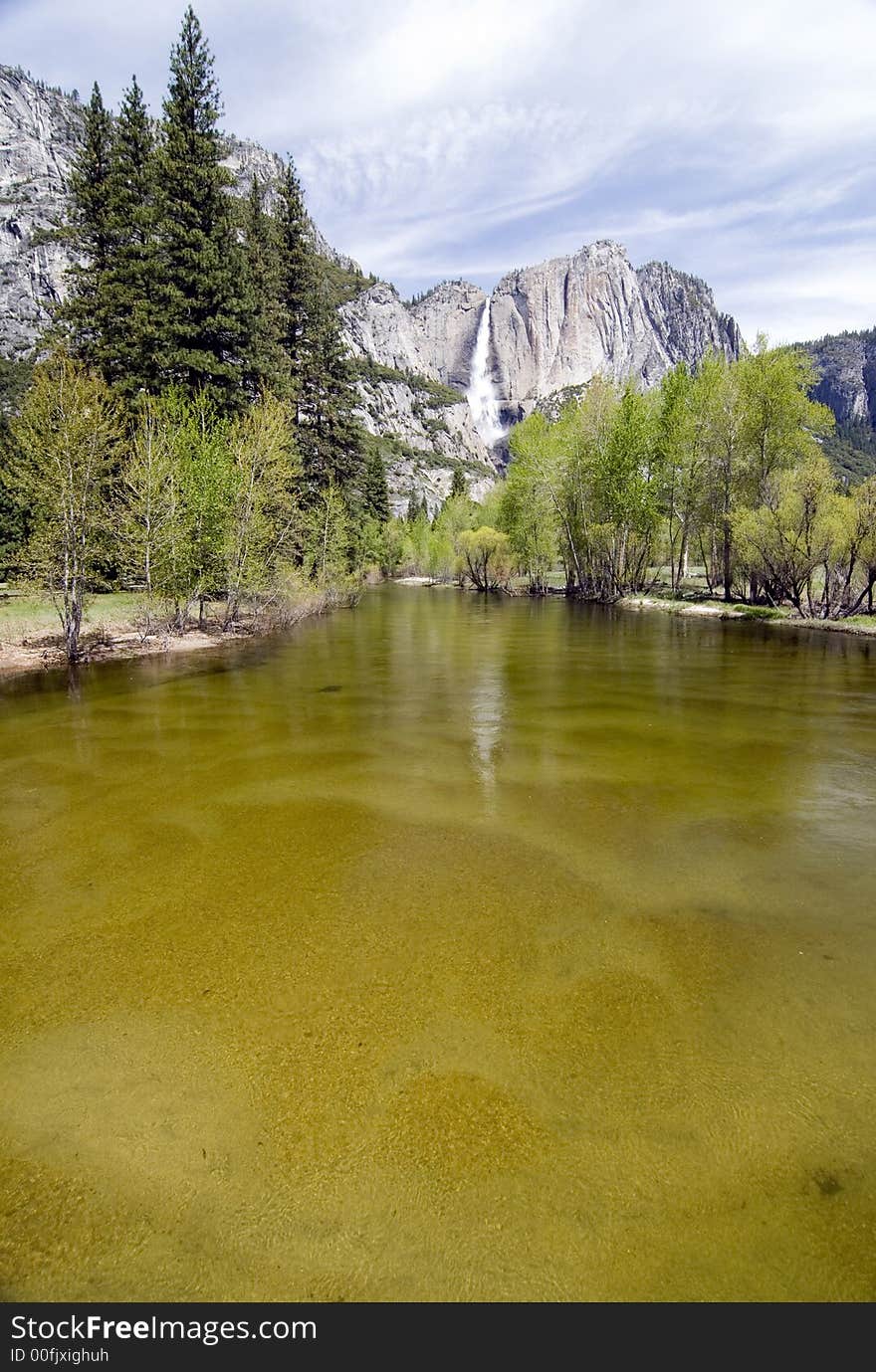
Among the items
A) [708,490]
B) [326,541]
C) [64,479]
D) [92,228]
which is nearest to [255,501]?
[64,479]

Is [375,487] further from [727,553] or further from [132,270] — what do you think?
[727,553]

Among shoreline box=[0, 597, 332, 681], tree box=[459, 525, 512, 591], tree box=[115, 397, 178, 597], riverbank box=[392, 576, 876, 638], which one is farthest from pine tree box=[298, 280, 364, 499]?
tree box=[459, 525, 512, 591]

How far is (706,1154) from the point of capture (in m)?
3.14

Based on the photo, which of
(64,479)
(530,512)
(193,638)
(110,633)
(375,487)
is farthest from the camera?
(375,487)

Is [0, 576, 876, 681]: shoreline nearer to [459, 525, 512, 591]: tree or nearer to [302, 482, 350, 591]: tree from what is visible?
[302, 482, 350, 591]: tree

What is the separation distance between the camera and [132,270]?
31453 millimetres

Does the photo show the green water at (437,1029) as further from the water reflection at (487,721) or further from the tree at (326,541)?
the tree at (326,541)

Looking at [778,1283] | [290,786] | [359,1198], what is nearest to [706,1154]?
[778,1283]

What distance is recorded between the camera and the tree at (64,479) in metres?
18.3

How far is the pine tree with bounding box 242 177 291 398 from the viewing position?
3462 centimetres

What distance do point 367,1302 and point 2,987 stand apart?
11.3 ft

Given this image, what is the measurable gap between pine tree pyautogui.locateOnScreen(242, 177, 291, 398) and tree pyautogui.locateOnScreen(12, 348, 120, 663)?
16012mm

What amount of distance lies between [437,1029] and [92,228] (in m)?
43.8
